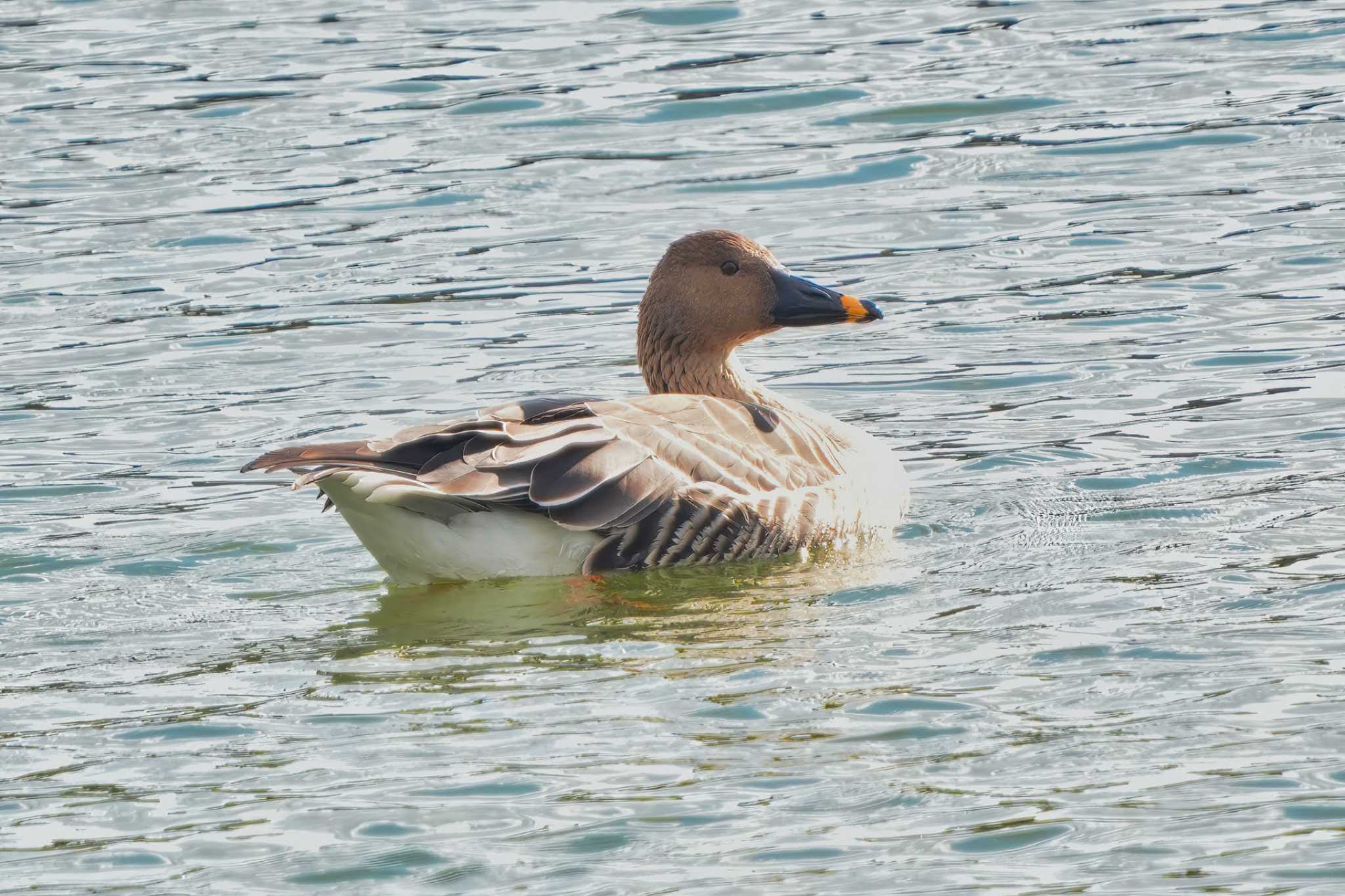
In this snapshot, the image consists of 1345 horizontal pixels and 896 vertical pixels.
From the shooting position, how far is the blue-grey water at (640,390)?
22.6ft

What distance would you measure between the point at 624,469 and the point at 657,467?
0.22 meters

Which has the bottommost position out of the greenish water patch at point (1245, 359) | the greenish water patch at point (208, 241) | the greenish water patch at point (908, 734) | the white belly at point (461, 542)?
the greenish water patch at point (908, 734)

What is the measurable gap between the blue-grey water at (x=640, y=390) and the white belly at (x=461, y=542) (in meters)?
0.17

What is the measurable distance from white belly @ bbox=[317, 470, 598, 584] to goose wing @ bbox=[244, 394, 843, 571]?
0.07 meters

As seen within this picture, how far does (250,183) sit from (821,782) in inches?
454

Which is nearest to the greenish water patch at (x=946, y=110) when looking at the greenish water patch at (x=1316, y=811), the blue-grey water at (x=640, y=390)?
the blue-grey water at (x=640, y=390)

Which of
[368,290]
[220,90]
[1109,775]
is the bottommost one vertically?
[1109,775]

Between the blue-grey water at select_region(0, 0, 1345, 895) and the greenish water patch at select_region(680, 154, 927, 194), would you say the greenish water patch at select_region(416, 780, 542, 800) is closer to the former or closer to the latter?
the blue-grey water at select_region(0, 0, 1345, 895)

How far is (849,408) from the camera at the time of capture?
1297 cm

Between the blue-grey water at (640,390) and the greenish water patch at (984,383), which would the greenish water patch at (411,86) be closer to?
the blue-grey water at (640,390)

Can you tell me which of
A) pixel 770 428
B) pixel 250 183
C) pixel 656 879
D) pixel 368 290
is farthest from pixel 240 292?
pixel 656 879

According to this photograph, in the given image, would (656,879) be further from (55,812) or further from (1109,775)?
(55,812)

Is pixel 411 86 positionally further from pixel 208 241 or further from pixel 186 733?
pixel 186 733

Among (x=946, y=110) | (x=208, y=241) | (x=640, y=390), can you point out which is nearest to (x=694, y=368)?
(x=640, y=390)
